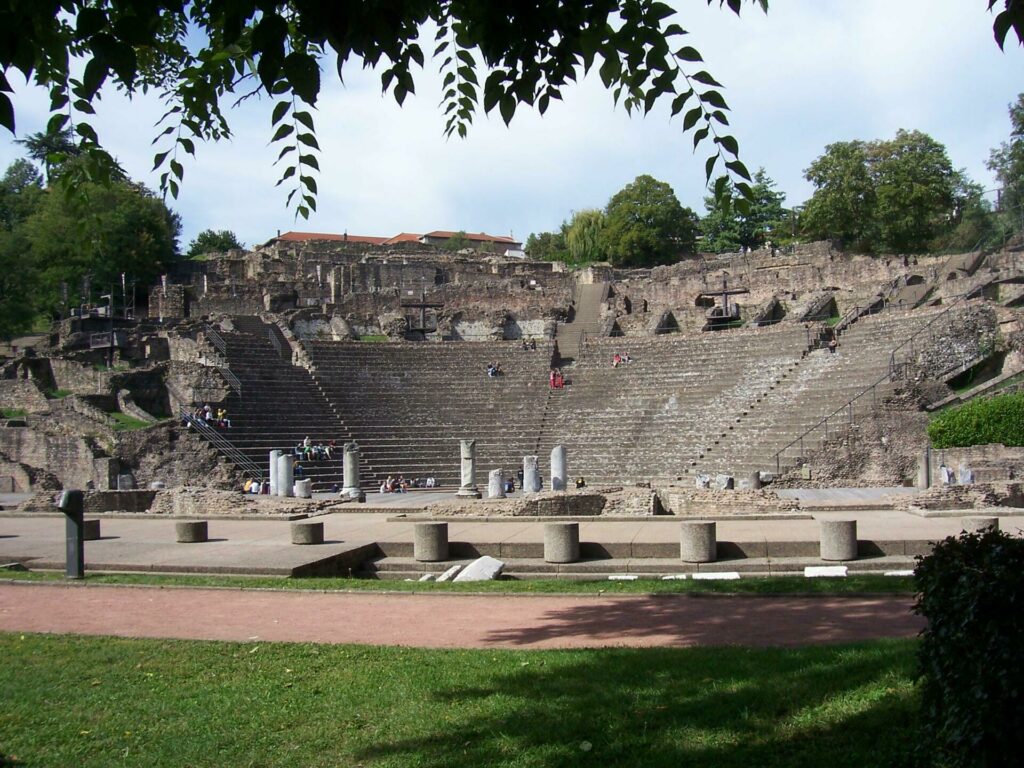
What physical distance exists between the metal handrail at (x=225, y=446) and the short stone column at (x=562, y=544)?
18832 mm

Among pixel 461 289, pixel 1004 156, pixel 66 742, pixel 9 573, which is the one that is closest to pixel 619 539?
pixel 9 573

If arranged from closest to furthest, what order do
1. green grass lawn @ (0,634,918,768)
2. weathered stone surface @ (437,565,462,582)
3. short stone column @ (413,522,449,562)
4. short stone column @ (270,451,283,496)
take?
green grass lawn @ (0,634,918,768), weathered stone surface @ (437,565,462,582), short stone column @ (413,522,449,562), short stone column @ (270,451,283,496)

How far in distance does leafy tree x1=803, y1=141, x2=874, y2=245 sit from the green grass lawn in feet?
171

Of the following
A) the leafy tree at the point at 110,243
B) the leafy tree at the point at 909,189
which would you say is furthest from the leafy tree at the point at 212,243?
the leafy tree at the point at 909,189

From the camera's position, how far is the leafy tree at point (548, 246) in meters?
89.4

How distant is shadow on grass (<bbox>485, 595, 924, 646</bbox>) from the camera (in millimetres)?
7652

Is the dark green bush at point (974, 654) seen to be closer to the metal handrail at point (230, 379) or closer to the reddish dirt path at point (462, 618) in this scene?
the reddish dirt path at point (462, 618)

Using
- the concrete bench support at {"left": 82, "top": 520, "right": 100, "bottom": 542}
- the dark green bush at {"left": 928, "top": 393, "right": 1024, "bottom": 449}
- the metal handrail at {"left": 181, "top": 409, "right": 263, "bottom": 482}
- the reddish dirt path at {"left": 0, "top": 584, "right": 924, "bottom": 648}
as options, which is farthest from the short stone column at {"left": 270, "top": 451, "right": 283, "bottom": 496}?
the dark green bush at {"left": 928, "top": 393, "right": 1024, "bottom": 449}

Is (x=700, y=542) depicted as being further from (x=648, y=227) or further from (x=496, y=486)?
(x=648, y=227)

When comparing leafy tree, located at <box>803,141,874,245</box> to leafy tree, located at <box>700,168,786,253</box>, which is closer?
leafy tree, located at <box>803,141,874,245</box>

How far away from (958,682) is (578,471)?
27465 mm

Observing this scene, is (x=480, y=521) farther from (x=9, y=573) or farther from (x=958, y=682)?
(x=958, y=682)

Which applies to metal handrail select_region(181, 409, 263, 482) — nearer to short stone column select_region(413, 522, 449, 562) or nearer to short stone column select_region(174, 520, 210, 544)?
short stone column select_region(174, 520, 210, 544)

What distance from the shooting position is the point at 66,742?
5.29 metres
